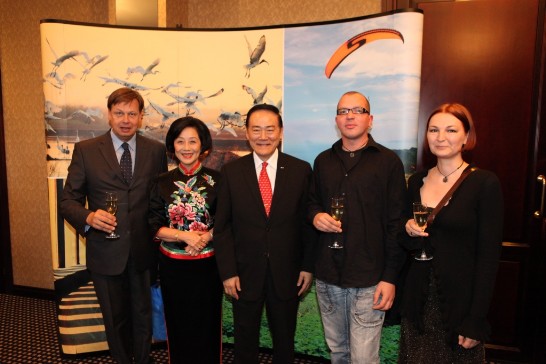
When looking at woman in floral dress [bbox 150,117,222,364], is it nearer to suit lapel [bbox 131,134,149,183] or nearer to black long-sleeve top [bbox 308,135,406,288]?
suit lapel [bbox 131,134,149,183]

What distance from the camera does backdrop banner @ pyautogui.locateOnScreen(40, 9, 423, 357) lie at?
9.58 feet

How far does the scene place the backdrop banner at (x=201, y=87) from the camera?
2920 millimetres

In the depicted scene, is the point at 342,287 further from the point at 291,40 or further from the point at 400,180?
the point at 291,40

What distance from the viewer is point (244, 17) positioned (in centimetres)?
388

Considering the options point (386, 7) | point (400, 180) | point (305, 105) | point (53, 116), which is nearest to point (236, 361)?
point (400, 180)

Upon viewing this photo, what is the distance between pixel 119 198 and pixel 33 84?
2.42 meters

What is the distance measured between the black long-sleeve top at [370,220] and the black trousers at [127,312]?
1.42 m

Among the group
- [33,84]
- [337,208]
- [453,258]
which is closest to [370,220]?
[337,208]

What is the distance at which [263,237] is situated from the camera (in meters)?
2.22

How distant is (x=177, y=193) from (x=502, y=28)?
2713mm

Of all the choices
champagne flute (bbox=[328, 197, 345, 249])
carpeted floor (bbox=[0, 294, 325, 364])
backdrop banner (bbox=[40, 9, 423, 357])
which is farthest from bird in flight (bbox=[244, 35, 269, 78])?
carpeted floor (bbox=[0, 294, 325, 364])

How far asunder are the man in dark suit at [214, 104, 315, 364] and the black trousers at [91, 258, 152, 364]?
33.7 inches

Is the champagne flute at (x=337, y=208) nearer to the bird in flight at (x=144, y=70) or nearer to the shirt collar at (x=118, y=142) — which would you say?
the shirt collar at (x=118, y=142)

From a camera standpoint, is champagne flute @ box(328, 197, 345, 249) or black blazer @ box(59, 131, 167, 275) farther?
black blazer @ box(59, 131, 167, 275)
